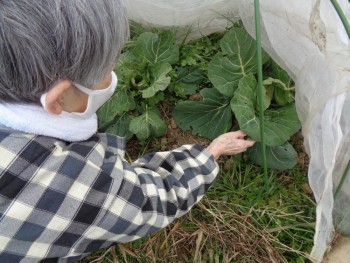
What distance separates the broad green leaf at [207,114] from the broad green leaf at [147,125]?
0.07 metres

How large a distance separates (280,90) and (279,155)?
0.23 meters

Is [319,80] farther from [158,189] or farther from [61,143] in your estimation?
[61,143]

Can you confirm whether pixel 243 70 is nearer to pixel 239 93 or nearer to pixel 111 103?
pixel 239 93

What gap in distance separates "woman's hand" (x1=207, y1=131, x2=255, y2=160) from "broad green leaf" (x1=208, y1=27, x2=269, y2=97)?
18cm

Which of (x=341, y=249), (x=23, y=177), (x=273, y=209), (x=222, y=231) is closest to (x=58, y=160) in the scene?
(x=23, y=177)

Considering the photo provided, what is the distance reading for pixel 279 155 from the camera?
1460mm

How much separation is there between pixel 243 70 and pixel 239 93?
0.47 feet

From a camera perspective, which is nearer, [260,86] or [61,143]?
[61,143]

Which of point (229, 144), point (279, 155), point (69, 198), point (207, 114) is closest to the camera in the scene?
point (69, 198)

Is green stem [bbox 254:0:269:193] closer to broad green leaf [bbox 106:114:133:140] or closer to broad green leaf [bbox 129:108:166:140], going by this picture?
broad green leaf [bbox 129:108:166:140]

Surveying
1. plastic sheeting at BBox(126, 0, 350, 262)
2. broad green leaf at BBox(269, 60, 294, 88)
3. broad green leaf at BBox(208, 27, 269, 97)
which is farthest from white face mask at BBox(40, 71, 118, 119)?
broad green leaf at BBox(269, 60, 294, 88)

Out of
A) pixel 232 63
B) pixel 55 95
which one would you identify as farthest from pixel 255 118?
pixel 55 95

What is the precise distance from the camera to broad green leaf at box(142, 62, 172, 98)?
148cm

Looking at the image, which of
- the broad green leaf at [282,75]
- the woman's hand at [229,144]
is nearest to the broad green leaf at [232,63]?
the broad green leaf at [282,75]
